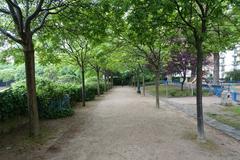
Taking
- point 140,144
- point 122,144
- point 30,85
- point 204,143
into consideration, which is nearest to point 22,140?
point 30,85

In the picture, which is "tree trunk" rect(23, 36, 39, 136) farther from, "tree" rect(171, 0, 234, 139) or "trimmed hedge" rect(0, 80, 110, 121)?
"tree" rect(171, 0, 234, 139)

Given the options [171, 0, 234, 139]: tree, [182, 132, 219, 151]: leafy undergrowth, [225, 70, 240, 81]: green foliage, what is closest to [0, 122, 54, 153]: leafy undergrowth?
[182, 132, 219, 151]: leafy undergrowth

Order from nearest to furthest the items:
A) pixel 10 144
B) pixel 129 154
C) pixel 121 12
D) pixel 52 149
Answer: pixel 129 154 < pixel 52 149 < pixel 10 144 < pixel 121 12

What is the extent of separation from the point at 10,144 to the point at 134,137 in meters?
3.20

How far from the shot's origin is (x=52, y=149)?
219 inches

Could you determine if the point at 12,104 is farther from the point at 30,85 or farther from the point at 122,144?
the point at 122,144

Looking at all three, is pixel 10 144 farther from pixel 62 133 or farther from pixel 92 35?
pixel 92 35

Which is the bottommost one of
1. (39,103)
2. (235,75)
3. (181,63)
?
(39,103)

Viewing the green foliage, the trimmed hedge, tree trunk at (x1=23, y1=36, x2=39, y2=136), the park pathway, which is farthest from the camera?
the green foliage

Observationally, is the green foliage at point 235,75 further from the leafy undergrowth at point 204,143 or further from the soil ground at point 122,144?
the leafy undergrowth at point 204,143

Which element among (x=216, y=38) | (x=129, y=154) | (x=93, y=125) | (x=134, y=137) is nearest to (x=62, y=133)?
(x=93, y=125)

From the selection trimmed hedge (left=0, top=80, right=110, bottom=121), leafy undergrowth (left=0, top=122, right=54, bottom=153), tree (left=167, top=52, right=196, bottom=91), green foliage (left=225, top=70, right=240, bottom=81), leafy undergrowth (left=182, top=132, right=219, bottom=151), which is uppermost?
tree (left=167, top=52, right=196, bottom=91)

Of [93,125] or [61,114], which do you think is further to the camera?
[61,114]

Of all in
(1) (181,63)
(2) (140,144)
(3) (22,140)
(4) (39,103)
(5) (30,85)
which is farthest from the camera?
(1) (181,63)
